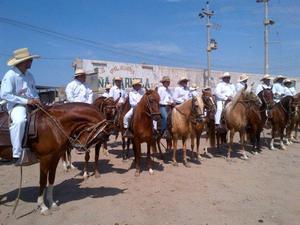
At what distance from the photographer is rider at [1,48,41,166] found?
637cm

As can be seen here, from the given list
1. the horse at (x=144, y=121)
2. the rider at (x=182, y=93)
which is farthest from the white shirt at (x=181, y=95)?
the horse at (x=144, y=121)

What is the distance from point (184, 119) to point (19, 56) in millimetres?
5559

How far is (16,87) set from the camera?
663cm

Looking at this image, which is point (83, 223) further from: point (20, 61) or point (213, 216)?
point (20, 61)

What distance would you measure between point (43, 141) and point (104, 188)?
2.22 m

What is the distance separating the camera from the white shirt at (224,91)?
1260 centimetres

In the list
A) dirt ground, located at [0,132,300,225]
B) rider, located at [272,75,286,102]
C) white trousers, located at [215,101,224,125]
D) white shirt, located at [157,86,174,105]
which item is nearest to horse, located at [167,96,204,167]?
white shirt, located at [157,86,174,105]

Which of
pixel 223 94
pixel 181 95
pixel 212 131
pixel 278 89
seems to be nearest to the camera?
pixel 181 95

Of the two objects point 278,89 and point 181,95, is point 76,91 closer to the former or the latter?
point 181,95

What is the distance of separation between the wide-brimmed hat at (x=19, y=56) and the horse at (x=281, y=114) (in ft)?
33.5

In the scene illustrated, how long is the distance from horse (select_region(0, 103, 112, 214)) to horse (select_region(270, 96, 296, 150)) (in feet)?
29.3

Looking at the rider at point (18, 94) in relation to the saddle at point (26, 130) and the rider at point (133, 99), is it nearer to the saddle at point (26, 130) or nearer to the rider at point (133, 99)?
the saddle at point (26, 130)

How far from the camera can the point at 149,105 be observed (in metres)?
9.23

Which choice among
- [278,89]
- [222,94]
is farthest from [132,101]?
[278,89]
